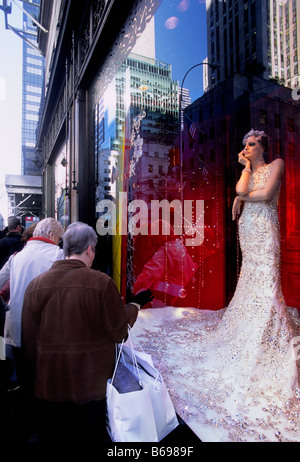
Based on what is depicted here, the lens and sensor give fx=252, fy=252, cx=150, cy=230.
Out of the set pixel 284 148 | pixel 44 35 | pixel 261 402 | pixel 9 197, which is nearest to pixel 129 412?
pixel 261 402

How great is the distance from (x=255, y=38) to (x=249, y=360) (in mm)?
3207

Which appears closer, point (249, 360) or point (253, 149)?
point (249, 360)

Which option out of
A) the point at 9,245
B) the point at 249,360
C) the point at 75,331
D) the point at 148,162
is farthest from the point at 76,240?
the point at 148,162

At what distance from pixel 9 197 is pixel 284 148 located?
23032 mm

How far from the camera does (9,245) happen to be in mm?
4367

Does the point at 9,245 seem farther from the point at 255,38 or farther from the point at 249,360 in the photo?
the point at 255,38

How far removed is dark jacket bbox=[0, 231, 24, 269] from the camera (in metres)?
4.32

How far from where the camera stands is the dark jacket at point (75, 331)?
1.55m

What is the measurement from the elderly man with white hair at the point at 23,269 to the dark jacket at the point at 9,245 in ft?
6.33

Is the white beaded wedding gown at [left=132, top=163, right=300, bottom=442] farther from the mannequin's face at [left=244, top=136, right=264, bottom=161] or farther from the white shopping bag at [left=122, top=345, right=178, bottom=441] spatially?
the white shopping bag at [left=122, top=345, right=178, bottom=441]

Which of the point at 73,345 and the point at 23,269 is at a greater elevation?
the point at 23,269

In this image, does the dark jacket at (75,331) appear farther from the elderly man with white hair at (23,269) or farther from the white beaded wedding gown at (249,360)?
the white beaded wedding gown at (249,360)

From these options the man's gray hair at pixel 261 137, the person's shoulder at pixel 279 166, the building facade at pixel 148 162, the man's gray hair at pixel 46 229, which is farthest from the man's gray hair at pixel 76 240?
the building facade at pixel 148 162

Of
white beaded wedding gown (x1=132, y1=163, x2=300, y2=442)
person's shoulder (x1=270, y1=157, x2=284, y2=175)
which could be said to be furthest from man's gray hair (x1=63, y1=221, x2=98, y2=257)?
person's shoulder (x1=270, y1=157, x2=284, y2=175)
